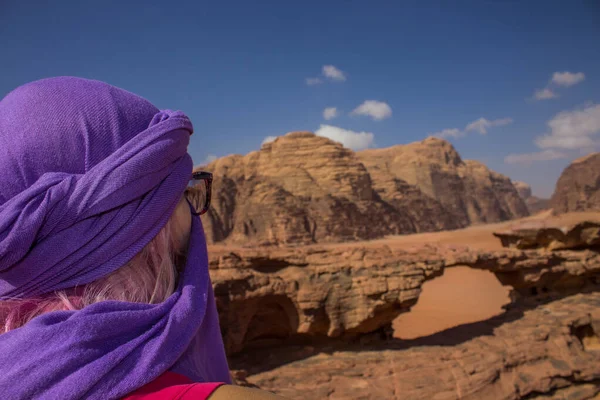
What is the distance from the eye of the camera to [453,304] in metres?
11.8

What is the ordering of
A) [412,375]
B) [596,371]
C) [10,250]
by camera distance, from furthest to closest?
[596,371]
[412,375]
[10,250]

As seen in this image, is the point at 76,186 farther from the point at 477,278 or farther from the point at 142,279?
the point at 477,278

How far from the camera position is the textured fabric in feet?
2.08

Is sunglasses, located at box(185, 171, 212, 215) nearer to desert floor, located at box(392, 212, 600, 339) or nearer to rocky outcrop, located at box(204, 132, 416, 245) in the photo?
desert floor, located at box(392, 212, 600, 339)

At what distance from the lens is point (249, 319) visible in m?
5.04

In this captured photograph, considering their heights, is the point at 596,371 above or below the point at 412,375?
below

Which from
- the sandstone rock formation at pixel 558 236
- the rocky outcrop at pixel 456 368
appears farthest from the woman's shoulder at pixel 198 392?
the sandstone rock formation at pixel 558 236

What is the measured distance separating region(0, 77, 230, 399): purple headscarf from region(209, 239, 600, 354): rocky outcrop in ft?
13.2

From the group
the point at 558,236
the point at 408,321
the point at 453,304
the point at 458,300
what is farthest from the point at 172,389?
the point at 458,300

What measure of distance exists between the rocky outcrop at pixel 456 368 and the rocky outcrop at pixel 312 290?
0.37 metres

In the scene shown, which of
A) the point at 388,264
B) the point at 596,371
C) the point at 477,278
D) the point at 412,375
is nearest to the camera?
the point at 412,375

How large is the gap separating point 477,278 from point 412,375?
11.9 meters

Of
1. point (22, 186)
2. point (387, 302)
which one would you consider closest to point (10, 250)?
point (22, 186)

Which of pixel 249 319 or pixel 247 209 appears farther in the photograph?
pixel 247 209
